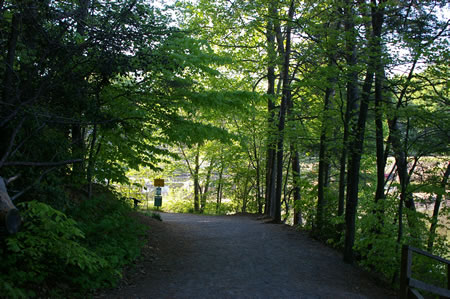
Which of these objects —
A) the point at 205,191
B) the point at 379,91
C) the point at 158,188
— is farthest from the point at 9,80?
the point at 205,191

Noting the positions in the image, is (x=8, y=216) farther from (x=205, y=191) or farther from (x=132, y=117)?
(x=205, y=191)

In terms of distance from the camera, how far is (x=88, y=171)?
326 inches

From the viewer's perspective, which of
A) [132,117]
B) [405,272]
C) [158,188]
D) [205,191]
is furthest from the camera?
[205,191]

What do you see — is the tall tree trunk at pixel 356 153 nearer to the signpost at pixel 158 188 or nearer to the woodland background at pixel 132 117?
the woodland background at pixel 132 117

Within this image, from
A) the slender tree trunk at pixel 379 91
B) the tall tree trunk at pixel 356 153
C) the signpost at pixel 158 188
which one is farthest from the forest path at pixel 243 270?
the signpost at pixel 158 188

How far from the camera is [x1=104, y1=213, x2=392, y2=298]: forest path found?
254 inches

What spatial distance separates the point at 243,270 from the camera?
7.97m

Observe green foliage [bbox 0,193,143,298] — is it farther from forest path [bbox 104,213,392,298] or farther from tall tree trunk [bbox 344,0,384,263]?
tall tree trunk [bbox 344,0,384,263]

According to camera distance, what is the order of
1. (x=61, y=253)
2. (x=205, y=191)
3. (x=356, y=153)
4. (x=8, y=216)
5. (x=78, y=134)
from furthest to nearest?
(x=205, y=191)
(x=356, y=153)
(x=78, y=134)
(x=61, y=253)
(x=8, y=216)

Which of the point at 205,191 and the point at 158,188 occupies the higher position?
the point at 158,188

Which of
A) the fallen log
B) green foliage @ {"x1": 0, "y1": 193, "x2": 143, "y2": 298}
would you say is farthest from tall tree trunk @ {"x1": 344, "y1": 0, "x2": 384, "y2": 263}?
the fallen log

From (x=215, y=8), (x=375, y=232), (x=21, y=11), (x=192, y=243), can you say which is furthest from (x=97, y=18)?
(x=215, y=8)

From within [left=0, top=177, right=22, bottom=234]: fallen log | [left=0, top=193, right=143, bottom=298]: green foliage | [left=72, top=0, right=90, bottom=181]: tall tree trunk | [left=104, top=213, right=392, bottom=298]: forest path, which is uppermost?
[left=72, top=0, right=90, bottom=181]: tall tree trunk

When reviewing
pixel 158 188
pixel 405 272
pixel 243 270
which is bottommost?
pixel 243 270
